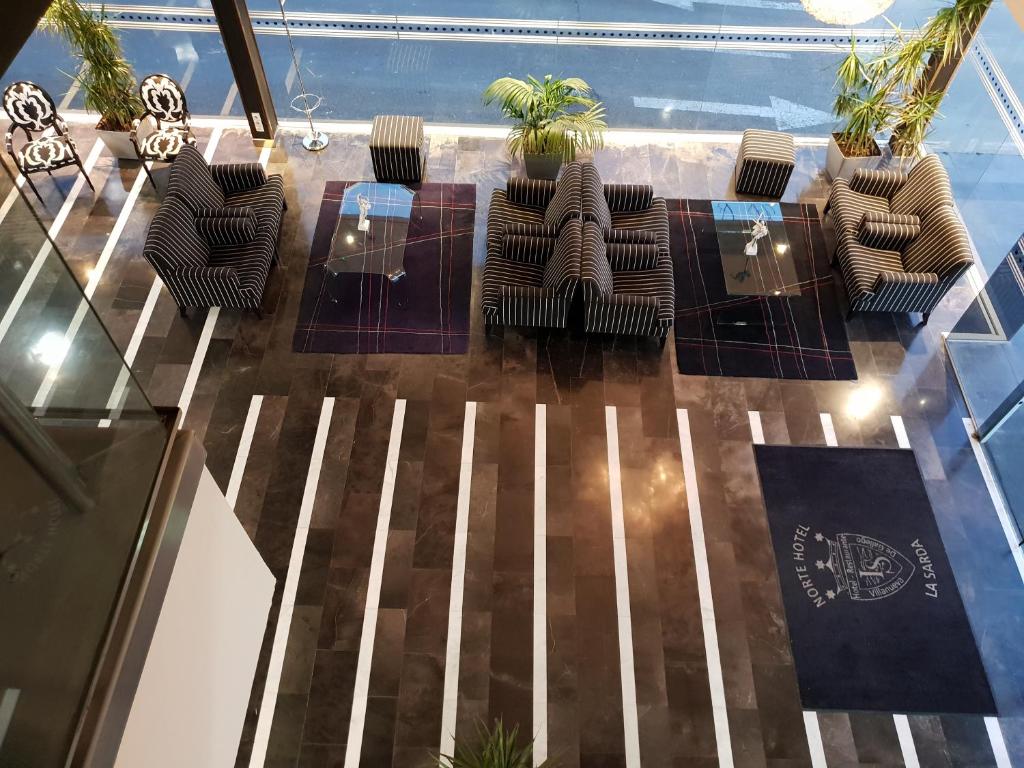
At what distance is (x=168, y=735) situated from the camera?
139 inches

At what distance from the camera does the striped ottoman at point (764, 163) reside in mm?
8320

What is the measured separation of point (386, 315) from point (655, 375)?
2799 mm

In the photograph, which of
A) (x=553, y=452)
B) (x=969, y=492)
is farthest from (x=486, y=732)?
(x=969, y=492)

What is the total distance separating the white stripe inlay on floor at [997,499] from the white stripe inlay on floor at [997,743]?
1270 millimetres

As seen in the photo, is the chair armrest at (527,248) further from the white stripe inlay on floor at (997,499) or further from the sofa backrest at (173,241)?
the white stripe inlay on floor at (997,499)

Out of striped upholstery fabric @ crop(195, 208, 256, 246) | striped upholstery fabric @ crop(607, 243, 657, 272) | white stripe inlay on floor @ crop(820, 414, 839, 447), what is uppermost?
striped upholstery fabric @ crop(195, 208, 256, 246)

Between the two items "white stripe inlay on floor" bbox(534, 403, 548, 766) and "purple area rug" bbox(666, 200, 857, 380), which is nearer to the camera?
"white stripe inlay on floor" bbox(534, 403, 548, 766)

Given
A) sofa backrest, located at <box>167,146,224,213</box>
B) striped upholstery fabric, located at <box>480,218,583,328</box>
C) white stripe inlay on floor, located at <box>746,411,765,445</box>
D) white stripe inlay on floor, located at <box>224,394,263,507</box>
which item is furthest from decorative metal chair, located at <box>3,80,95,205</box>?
white stripe inlay on floor, located at <box>746,411,765,445</box>

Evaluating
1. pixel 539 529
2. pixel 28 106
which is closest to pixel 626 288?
pixel 539 529

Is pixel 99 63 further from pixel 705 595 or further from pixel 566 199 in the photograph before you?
pixel 705 595

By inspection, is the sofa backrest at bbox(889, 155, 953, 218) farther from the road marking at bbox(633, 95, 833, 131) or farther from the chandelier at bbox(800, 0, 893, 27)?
the chandelier at bbox(800, 0, 893, 27)

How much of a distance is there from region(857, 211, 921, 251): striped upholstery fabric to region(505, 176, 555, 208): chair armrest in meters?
3.27

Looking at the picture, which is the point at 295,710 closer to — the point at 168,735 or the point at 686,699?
the point at 168,735

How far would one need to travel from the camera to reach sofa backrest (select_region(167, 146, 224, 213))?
23.6 feet
